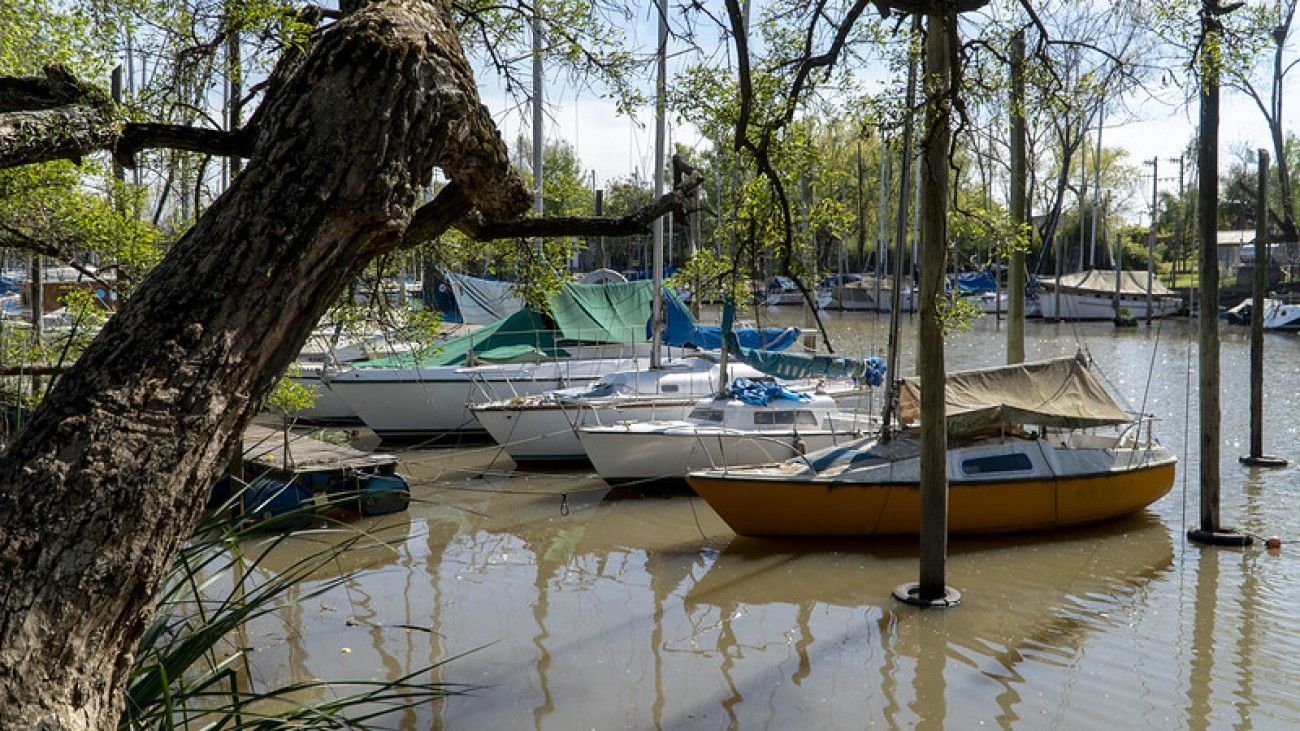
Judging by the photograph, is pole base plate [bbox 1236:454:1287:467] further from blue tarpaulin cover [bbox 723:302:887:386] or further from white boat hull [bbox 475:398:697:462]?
white boat hull [bbox 475:398:697:462]

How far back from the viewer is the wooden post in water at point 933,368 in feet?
33.8

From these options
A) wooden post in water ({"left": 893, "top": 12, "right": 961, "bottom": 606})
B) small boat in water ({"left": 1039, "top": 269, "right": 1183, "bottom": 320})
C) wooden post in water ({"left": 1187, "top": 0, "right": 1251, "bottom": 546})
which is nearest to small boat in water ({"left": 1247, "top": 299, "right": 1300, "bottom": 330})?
small boat in water ({"left": 1039, "top": 269, "right": 1183, "bottom": 320})

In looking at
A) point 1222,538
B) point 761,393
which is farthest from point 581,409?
point 1222,538

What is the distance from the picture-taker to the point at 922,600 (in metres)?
12.6

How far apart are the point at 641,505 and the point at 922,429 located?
8113mm

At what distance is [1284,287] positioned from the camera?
6038 cm

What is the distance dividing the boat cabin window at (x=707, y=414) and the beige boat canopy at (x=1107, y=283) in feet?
158

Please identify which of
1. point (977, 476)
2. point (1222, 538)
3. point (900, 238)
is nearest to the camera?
point (900, 238)

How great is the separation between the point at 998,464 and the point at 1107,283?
5223 cm

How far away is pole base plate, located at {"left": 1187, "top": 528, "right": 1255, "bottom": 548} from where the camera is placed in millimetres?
15117

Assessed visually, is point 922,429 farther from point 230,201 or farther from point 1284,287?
point 1284,287

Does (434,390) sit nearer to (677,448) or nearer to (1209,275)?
(677,448)

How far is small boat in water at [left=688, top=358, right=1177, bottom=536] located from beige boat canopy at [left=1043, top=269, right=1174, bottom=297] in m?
48.7

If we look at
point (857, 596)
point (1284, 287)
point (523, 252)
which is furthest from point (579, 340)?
point (1284, 287)
